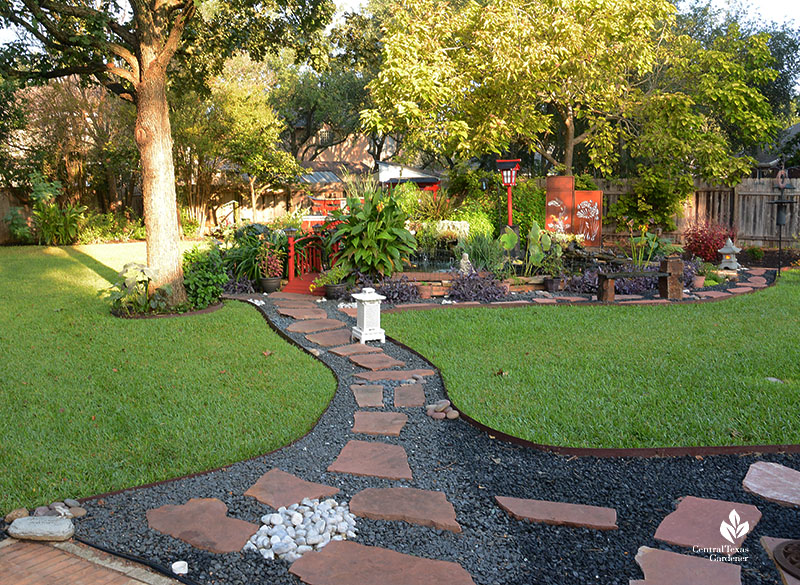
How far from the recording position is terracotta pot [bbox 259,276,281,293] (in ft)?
28.9

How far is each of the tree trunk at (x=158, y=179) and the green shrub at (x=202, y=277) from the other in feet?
0.43

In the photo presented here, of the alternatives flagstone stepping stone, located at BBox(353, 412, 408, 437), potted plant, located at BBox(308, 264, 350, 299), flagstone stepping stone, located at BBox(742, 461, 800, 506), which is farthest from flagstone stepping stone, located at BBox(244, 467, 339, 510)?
potted plant, located at BBox(308, 264, 350, 299)

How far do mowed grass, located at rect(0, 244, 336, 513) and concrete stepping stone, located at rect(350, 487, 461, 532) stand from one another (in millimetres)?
832

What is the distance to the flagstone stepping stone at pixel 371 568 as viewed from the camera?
7.43 ft

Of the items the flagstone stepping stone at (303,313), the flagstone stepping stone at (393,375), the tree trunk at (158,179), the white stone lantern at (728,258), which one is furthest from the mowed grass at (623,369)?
the tree trunk at (158,179)

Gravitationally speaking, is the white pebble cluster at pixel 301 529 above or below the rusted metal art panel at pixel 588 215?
below

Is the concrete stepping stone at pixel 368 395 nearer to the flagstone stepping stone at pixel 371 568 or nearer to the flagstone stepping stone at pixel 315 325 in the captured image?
the flagstone stepping stone at pixel 371 568

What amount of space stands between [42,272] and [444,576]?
10781 millimetres

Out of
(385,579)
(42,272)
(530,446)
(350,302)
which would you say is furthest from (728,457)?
(42,272)

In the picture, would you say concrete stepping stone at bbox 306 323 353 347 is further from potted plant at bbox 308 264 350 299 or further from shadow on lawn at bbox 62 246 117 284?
shadow on lawn at bbox 62 246 117 284

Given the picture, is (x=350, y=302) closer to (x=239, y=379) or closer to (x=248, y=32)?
(x=239, y=379)

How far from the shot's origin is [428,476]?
320 centimetres

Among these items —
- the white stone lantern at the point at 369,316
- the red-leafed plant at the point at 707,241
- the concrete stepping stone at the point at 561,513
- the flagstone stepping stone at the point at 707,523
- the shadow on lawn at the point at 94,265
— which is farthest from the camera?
the red-leafed plant at the point at 707,241

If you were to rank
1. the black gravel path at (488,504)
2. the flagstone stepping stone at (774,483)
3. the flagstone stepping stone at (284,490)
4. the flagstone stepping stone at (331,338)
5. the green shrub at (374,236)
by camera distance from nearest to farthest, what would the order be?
the black gravel path at (488,504)
the flagstone stepping stone at (774,483)
the flagstone stepping stone at (284,490)
the flagstone stepping stone at (331,338)
the green shrub at (374,236)
